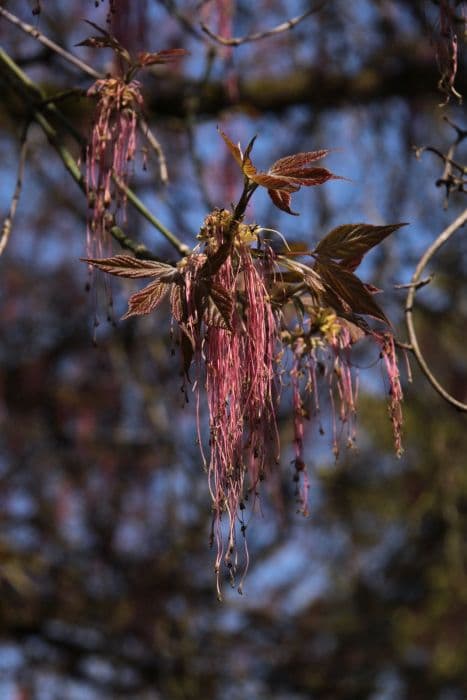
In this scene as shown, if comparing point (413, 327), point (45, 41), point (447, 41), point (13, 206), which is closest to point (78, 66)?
point (45, 41)

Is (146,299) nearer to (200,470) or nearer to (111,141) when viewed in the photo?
(111,141)

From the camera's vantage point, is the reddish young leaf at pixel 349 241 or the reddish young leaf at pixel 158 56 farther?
the reddish young leaf at pixel 158 56

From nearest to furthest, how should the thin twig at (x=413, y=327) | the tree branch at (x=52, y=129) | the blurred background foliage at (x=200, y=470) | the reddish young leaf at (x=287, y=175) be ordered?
the reddish young leaf at (x=287, y=175)
the thin twig at (x=413, y=327)
the tree branch at (x=52, y=129)
the blurred background foliage at (x=200, y=470)

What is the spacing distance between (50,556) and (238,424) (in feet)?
12.6

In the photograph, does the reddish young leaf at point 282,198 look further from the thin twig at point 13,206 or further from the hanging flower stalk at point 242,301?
the thin twig at point 13,206

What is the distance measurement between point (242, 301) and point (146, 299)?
0.16 metres

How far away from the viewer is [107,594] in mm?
4785

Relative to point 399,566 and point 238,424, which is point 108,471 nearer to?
point 399,566

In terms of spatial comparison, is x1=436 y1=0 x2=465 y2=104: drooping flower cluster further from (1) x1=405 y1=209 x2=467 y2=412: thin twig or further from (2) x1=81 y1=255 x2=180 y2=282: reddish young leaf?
(2) x1=81 y1=255 x2=180 y2=282: reddish young leaf

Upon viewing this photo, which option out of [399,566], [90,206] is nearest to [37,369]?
[399,566]

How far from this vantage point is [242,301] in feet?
4.61

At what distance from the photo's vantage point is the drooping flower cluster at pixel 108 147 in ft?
5.13

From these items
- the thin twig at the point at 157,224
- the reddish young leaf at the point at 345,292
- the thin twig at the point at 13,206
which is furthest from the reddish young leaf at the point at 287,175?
the thin twig at the point at 13,206

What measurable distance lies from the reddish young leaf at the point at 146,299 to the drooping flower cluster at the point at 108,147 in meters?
0.28
